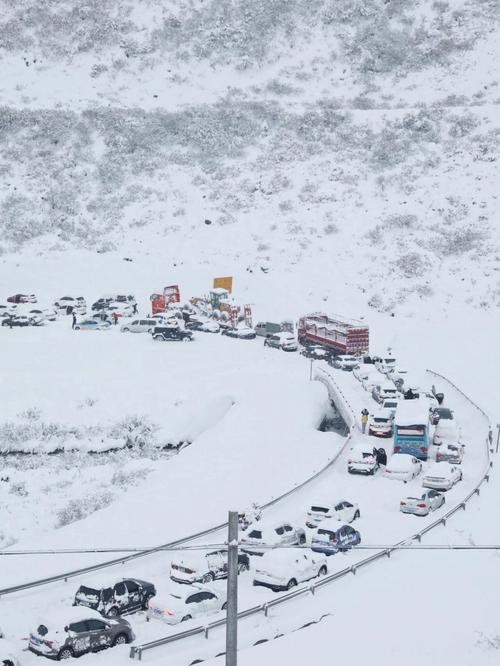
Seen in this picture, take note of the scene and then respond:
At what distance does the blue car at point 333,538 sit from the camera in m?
24.6

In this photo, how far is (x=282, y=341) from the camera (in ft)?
179

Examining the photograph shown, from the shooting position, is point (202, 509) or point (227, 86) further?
point (227, 86)

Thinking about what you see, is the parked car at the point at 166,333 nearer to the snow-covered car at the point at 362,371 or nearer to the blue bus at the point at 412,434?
the snow-covered car at the point at 362,371

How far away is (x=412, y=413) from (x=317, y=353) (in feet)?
58.0

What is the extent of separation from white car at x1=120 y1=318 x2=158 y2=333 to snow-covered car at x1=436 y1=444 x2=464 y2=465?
27612 millimetres

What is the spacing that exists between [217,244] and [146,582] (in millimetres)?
53388

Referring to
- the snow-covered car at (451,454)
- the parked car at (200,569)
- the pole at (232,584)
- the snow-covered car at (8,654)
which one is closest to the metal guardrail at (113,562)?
the parked car at (200,569)

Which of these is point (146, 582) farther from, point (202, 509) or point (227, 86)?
point (227, 86)

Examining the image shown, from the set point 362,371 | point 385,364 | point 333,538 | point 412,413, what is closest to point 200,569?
point 333,538

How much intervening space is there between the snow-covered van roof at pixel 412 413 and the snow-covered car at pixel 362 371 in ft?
33.4

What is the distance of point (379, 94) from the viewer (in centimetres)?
8825

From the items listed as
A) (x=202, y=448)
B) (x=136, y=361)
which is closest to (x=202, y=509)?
(x=202, y=448)


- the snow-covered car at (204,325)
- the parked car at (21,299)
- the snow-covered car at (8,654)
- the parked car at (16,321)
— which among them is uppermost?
the parked car at (21,299)

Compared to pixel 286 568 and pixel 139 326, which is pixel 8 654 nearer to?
pixel 286 568
